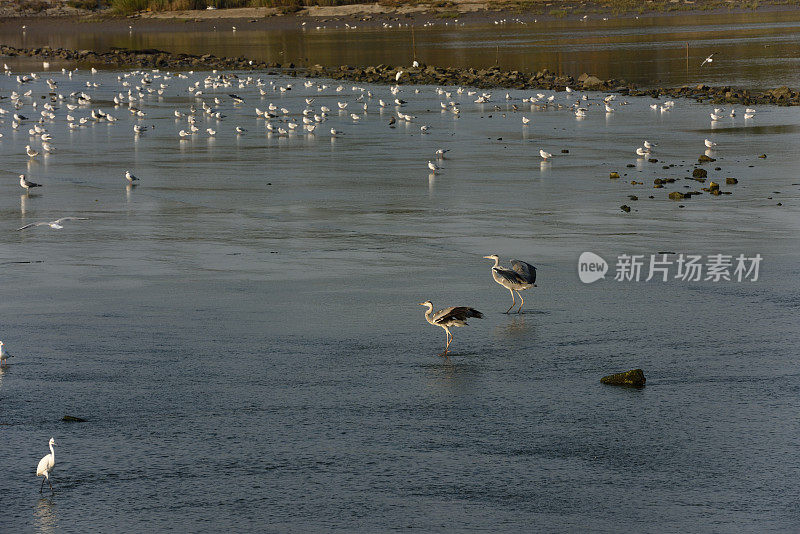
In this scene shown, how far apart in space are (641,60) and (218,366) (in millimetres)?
45373

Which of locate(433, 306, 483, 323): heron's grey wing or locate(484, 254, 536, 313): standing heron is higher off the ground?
locate(484, 254, 536, 313): standing heron

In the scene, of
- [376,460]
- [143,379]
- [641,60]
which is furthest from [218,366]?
[641,60]

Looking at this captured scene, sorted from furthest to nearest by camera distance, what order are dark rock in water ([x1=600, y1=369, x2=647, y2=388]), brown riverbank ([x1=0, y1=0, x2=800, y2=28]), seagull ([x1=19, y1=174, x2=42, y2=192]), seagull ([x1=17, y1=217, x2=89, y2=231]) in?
brown riverbank ([x1=0, y1=0, x2=800, y2=28])
seagull ([x1=19, y1=174, x2=42, y2=192])
seagull ([x1=17, y1=217, x2=89, y2=231])
dark rock in water ([x1=600, y1=369, x2=647, y2=388])

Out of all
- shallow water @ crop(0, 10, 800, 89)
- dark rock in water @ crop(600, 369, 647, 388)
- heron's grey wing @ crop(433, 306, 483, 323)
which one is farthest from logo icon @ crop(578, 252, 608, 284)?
shallow water @ crop(0, 10, 800, 89)

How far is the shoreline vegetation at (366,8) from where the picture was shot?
10150cm

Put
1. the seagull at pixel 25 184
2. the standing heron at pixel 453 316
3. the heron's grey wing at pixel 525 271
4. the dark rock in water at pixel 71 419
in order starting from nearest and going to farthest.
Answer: the dark rock in water at pixel 71 419
the standing heron at pixel 453 316
the heron's grey wing at pixel 525 271
the seagull at pixel 25 184

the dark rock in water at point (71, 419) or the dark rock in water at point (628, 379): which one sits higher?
the dark rock in water at point (628, 379)

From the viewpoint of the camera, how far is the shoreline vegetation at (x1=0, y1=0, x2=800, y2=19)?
10150 cm

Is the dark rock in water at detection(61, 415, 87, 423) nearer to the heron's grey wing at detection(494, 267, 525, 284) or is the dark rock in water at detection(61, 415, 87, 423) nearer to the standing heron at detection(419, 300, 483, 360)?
the standing heron at detection(419, 300, 483, 360)

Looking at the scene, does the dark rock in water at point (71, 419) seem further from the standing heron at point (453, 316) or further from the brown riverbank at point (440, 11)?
the brown riverbank at point (440, 11)

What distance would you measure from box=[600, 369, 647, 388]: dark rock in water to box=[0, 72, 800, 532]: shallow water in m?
0.10

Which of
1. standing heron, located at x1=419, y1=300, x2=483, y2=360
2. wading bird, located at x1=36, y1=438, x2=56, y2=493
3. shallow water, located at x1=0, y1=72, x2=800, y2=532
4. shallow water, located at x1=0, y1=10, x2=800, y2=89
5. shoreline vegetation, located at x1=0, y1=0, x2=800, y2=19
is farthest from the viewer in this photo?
shoreline vegetation, located at x1=0, y1=0, x2=800, y2=19

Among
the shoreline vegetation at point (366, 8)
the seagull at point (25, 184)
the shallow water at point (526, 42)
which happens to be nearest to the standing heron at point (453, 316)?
the seagull at point (25, 184)

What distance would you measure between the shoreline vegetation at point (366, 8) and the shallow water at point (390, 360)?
83076 mm
